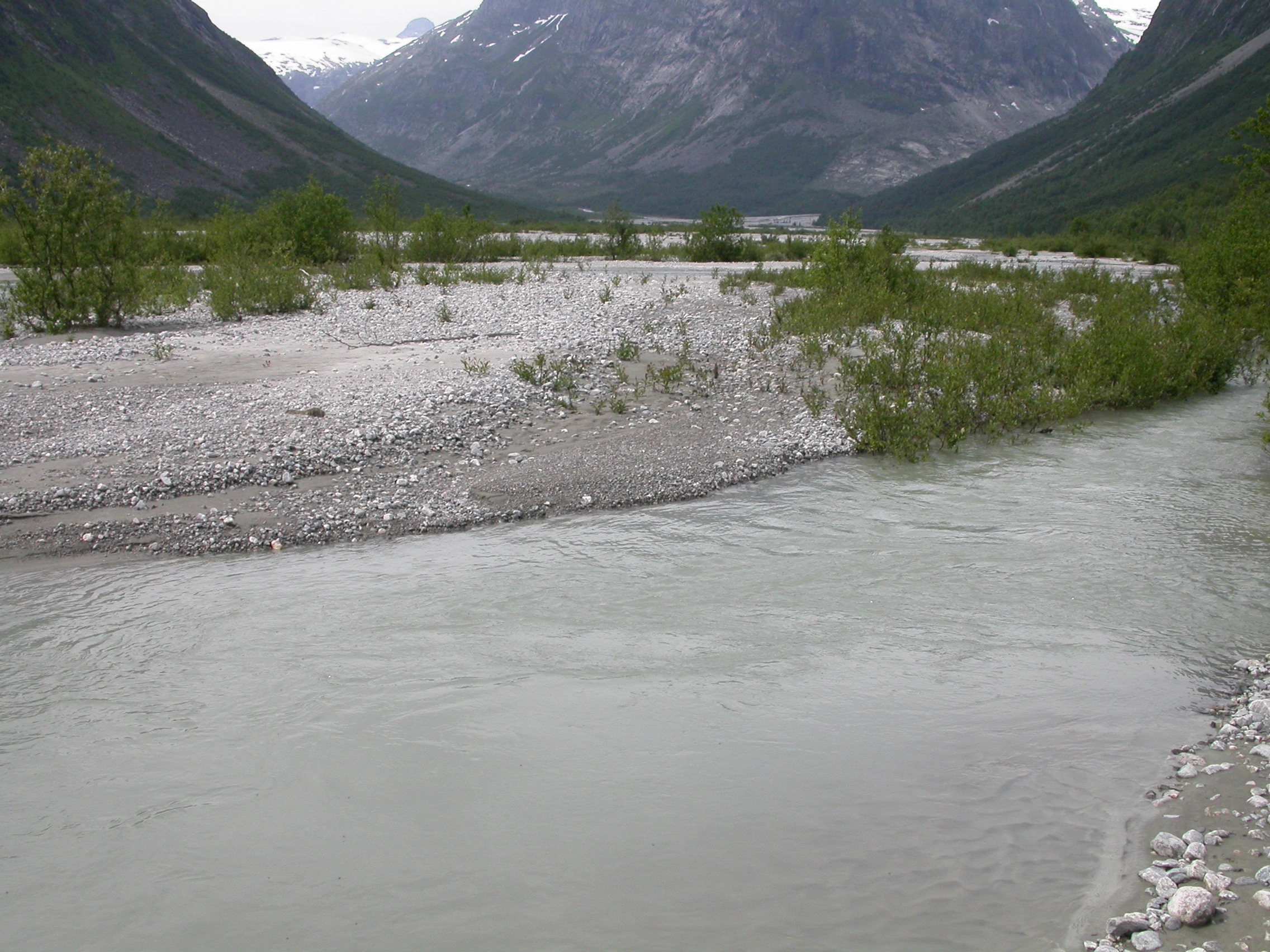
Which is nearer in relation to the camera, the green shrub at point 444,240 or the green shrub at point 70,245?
the green shrub at point 70,245

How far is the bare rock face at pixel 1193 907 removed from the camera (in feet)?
14.3

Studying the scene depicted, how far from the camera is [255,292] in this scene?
22.4 meters

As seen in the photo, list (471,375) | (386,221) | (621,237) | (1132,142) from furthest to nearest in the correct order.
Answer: (1132,142) < (621,237) < (386,221) < (471,375)

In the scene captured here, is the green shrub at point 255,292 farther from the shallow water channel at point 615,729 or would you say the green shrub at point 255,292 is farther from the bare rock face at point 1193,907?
the bare rock face at point 1193,907

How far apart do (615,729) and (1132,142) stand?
154 metres

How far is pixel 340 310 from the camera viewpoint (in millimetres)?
22562

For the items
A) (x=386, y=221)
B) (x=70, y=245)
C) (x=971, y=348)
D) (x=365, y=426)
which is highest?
(x=386, y=221)

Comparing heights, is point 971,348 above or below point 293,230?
below

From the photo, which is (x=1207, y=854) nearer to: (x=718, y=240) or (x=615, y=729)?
(x=615, y=729)

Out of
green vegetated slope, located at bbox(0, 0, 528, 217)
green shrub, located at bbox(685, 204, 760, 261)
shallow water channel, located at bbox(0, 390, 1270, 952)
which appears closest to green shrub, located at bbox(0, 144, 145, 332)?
shallow water channel, located at bbox(0, 390, 1270, 952)

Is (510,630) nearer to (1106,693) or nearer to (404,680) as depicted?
(404,680)

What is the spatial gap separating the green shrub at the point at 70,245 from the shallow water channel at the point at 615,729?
1237cm

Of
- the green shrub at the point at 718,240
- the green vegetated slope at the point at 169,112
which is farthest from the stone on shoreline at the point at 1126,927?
the green vegetated slope at the point at 169,112

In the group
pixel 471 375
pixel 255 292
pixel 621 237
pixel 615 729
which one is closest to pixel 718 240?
pixel 621 237
